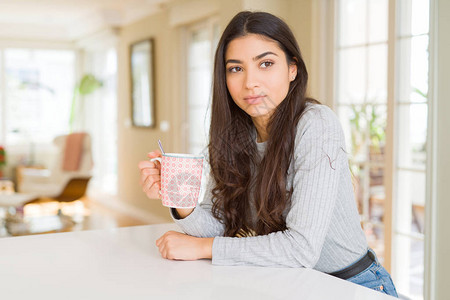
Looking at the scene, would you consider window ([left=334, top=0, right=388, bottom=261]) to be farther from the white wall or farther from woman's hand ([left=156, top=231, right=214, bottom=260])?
woman's hand ([left=156, top=231, right=214, bottom=260])

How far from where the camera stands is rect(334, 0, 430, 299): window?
9.02 feet

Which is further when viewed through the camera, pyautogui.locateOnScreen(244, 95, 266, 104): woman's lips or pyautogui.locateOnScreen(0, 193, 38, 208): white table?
pyautogui.locateOnScreen(0, 193, 38, 208): white table

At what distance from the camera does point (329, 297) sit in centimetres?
82

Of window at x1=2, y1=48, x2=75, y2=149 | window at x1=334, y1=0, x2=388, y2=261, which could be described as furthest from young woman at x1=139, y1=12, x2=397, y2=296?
window at x1=2, y1=48, x2=75, y2=149

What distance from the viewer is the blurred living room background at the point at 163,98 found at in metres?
2.82

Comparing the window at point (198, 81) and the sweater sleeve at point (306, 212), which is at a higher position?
the window at point (198, 81)

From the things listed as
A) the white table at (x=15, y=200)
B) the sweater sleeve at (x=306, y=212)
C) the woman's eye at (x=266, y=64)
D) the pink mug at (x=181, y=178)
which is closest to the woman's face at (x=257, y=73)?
the woman's eye at (x=266, y=64)

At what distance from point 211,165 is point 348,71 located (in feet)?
7.03

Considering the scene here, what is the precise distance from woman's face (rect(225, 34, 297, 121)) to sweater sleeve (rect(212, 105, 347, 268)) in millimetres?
112

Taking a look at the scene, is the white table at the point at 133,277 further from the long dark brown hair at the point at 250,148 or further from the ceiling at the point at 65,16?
the ceiling at the point at 65,16

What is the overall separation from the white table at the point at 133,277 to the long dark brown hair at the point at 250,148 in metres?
0.19

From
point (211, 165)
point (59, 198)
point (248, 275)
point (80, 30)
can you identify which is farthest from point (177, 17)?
point (248, 275)

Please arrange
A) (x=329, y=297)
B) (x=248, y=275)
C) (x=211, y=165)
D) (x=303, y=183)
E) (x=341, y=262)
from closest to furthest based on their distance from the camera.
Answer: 1. (x=329, y=297)
2. (x=248, y=275)
3. (x=303, y=183)
4. (x=341, y=262)
5. (x=211, y=165)

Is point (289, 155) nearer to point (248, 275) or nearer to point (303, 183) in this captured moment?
point (303, 183)
